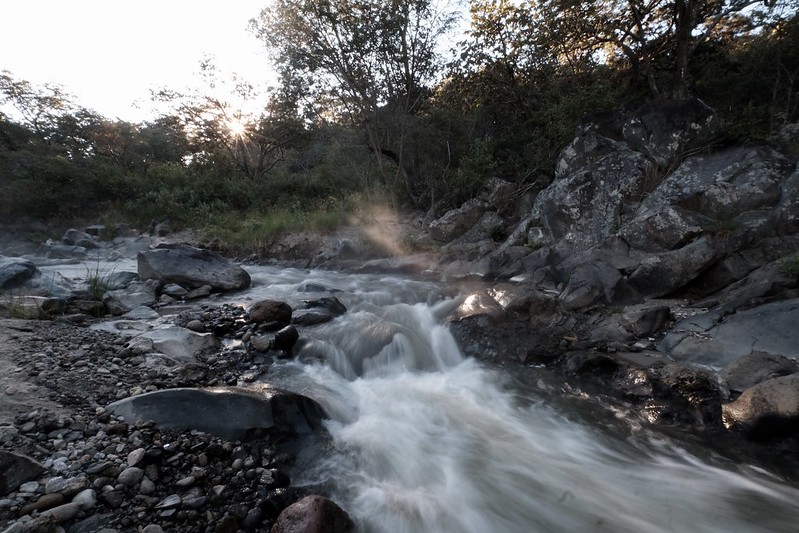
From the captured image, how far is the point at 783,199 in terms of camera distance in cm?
629

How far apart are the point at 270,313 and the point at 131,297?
3.14 m

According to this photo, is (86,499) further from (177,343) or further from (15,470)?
(177,343)

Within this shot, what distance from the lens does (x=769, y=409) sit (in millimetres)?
3326

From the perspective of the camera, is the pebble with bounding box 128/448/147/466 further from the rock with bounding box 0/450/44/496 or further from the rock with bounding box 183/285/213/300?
the rock with bounding box 183/285/213/300

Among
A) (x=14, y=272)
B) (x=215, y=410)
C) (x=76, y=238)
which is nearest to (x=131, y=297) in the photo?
(x=14, y=272)

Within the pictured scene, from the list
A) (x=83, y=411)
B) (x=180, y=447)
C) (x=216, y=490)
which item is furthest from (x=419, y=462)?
(x=83, y=411)

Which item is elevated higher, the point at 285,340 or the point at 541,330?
the point at 285,340

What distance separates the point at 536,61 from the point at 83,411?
1481cm

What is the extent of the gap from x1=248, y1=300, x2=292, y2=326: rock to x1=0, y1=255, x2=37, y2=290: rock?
4.39m

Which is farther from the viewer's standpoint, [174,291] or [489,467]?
[174,291]

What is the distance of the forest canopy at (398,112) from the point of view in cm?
1020

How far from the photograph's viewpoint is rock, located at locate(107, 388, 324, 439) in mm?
3055

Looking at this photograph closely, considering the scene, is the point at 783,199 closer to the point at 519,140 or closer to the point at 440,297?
the point at 440,297

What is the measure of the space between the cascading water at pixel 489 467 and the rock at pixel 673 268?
3377 millimetres
